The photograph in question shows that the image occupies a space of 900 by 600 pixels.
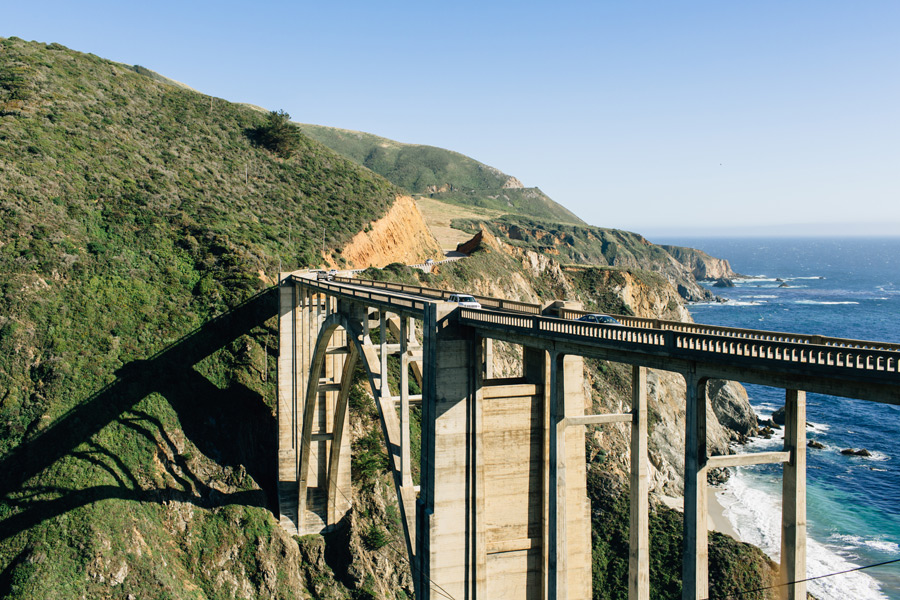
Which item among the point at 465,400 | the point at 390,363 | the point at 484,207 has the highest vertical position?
the point at 484,207

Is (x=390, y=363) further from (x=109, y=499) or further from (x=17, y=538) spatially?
(x=17, y=538)

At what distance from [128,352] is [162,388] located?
3730mm

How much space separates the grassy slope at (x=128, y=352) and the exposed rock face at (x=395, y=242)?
1.99m

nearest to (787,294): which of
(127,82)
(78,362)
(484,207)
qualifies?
(484,207)

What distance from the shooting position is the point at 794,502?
40.1 feet

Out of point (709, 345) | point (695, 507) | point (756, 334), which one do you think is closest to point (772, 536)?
point (756, 334)

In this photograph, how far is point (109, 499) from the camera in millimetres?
34312

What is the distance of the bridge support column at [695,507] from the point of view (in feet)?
41.7

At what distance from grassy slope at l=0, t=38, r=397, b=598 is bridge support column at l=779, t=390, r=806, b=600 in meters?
30.7

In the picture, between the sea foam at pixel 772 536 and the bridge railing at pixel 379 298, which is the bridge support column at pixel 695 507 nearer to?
the bridge railing at pixel 379 298

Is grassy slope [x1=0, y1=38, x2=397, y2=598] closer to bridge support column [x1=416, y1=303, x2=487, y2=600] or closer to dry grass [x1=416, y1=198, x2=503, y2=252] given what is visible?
bridge support column [x1=416, y1=303, x2=487, y2=600]

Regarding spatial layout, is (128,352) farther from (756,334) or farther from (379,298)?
(756,334)

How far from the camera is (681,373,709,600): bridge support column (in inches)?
501

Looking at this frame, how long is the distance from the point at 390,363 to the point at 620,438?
2101 centimetres
